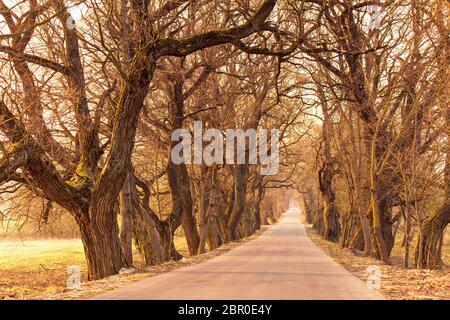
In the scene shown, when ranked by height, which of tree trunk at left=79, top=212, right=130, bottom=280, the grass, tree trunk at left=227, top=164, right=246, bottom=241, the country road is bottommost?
the grass

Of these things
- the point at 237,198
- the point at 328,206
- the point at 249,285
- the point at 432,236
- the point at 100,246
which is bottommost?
the point at 249,285

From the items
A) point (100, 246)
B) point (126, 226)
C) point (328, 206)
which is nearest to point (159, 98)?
point (126, 226)

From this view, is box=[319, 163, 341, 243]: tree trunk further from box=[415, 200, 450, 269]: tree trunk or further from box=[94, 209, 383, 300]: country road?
box=[94, 209, 383, 300]: country road

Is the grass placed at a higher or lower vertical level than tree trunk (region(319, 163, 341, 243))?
lower

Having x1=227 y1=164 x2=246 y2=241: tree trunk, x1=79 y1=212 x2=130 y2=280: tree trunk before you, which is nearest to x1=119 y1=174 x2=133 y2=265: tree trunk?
x1=79 y1=212 x2=130 y2=280: tree trunk

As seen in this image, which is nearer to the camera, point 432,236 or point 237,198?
point 432,236

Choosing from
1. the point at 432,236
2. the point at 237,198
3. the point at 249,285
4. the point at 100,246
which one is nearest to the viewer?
the point at 249,285

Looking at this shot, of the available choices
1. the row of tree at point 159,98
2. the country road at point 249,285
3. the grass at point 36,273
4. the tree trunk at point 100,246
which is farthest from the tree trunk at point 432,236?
the tree trunk at point 100,246

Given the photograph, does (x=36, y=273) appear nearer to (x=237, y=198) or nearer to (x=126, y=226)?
(x=126, y=226)

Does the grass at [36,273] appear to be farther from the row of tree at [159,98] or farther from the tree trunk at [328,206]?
the tree trunk at [328,206]

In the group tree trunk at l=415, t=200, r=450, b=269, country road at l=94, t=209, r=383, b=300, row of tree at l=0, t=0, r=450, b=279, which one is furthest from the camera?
tree trunk at l=415, t=200, r=450, b=269

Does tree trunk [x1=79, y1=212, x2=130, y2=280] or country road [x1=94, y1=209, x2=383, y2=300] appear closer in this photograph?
country road [x1=94, y1=209, x2=383, y2=300]

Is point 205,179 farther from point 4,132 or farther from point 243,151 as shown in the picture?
point 4,132
